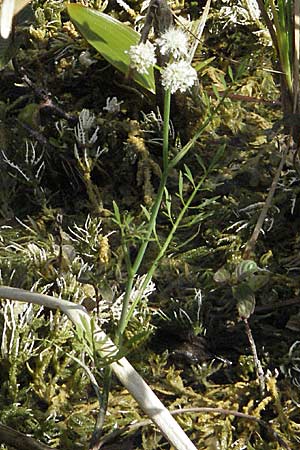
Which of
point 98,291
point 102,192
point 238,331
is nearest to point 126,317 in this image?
point 98,291

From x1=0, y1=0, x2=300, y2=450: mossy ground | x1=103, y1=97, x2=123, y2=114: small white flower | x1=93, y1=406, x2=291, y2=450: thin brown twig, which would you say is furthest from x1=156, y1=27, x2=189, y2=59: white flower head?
x1=103, y1=97, x2=123, y2=114: small white flower

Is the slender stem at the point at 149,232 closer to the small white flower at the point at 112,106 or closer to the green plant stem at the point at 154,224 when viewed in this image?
the green plant stem at the point at 154,224

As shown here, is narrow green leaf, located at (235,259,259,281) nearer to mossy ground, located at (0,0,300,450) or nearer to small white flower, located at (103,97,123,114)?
mossy ground, located at (0,0,300,450)

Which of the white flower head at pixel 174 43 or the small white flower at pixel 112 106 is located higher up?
the white flower head at pixel 174 43

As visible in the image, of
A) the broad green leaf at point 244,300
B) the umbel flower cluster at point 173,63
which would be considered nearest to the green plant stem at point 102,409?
the broad green leaf at point 244,300

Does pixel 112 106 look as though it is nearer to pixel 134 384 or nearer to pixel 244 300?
pixel 244 300

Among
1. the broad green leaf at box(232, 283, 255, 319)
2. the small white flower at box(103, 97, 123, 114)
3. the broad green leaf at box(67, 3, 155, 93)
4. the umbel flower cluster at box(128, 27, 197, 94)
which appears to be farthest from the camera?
the small white flower at box(103, 97, 123, 114)
